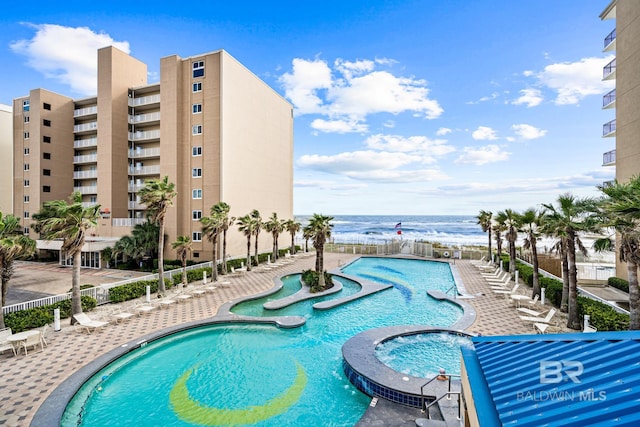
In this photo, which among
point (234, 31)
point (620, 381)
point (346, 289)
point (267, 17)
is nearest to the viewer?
point (620, 381)

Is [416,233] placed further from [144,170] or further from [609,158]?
[144,170]

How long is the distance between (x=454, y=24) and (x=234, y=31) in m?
19.5

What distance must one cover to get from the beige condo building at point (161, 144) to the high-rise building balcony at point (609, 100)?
31843 mm

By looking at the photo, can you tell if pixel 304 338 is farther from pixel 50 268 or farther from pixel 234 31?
pixel 50 268

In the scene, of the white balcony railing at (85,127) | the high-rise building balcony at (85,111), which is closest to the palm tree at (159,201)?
the high-rise building balcony at (85,111)

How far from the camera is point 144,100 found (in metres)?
34.3

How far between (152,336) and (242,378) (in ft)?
17.0

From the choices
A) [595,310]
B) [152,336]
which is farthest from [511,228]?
[152,336]

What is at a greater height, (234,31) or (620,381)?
(234,31)

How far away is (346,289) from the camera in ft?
73.2

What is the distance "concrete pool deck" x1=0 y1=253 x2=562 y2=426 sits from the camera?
8641mm

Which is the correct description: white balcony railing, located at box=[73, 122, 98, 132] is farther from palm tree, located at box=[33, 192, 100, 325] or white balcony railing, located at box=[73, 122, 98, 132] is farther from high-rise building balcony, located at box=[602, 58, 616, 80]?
high-rise building balcony, located at box=[602, 58, 616, 80]

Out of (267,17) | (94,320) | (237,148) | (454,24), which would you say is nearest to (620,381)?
(94,320)

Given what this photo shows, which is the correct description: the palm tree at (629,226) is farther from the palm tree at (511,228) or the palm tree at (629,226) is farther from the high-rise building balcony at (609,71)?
the high-rise building balcony at (609,71)
